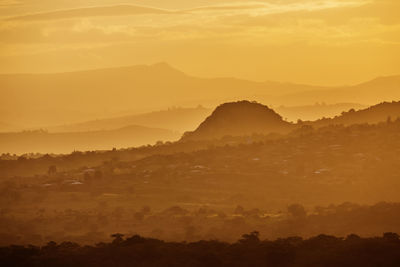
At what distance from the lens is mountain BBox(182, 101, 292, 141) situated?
178250 millimetres

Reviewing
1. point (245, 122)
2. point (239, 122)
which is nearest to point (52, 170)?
point (239, 122)

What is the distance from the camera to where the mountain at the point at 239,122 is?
585 ft

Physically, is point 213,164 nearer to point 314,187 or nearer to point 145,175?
point 145,175

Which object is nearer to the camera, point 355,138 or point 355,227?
point 355,227

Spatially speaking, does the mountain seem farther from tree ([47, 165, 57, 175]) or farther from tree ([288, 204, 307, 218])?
tree ([288, 204, 307, 218])

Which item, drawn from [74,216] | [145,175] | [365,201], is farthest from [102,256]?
[145,175]

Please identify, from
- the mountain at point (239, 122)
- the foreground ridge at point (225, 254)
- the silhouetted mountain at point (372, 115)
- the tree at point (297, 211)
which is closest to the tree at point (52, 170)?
the mountain at point (239, 122)

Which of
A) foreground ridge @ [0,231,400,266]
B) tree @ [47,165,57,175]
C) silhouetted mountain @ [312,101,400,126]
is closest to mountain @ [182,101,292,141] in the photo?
silhouetted mountain @ [312,101,400,126]

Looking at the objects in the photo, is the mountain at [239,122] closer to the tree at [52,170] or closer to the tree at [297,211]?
the tree at [52,170]

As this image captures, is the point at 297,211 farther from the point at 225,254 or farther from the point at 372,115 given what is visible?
the point at 372,115

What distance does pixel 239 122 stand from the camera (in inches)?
7092

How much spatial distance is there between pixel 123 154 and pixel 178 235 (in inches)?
2793

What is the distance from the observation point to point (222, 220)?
356 ft

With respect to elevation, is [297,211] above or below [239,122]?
below
